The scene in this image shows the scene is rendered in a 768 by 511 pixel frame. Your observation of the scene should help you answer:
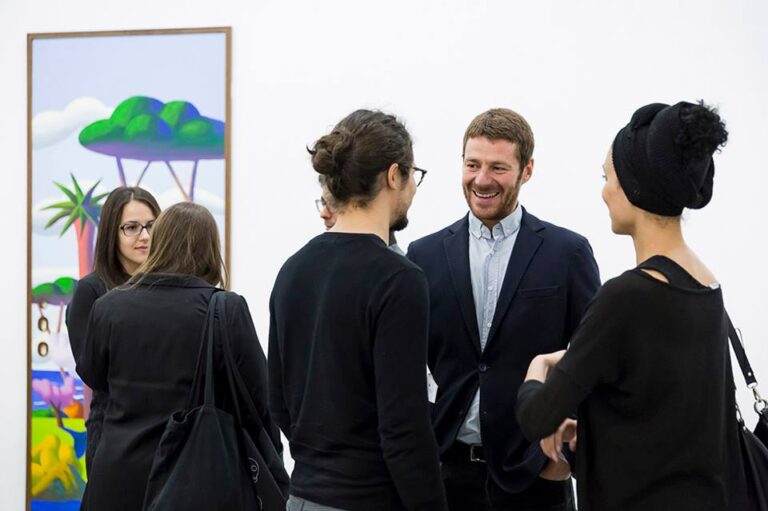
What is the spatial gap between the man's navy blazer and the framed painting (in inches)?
80.7

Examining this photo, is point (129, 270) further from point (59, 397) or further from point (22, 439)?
point (22, 439)

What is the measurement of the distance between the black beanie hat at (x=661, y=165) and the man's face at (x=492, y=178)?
2.08 feet

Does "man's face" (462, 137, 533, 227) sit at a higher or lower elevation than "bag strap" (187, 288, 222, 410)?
higher

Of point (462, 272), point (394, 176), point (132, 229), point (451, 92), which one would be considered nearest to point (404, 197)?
point (394, 176)

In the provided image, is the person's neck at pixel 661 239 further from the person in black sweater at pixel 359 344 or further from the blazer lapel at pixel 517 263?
the blazer lapel at pixel 517 263

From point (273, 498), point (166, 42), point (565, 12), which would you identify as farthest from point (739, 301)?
point (166, 42)

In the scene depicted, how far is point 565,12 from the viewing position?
3.86 metres

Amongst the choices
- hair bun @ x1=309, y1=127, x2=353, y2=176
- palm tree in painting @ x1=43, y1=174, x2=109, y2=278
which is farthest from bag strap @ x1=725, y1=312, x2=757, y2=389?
palm tree in painting @ x1=43, y1=174, x2=109, y2=278

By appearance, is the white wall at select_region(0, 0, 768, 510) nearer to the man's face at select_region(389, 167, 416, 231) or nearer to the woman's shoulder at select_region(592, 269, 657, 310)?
the man's face at select_region(389, 167, 416, 231)

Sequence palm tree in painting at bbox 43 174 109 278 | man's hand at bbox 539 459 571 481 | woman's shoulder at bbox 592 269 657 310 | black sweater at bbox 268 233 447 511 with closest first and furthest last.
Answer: woman's shoulder at bbox 592 269 657 310, black sweater at bbox 268 233 447 511, man's hand at bbox 539 459 571 481, palm tree in painting at bbox 43 174 109 278

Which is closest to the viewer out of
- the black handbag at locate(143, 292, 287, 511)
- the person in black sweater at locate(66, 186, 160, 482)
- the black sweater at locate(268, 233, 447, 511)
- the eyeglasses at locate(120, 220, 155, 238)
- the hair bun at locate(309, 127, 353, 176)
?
the black sweater at locate(268, 233, 447, 511)

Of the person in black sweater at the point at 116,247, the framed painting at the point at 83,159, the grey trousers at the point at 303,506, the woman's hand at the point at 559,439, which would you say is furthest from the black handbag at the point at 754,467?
the framed painting at the point at 83,159

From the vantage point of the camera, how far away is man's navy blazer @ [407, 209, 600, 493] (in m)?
2.21

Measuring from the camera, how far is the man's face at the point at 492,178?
2.36 meters
